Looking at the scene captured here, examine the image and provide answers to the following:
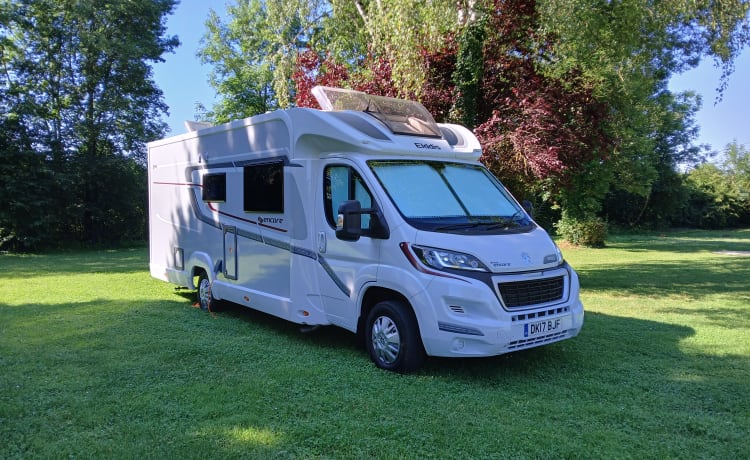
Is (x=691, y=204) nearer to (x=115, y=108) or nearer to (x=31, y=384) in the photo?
(x=115, y=108)

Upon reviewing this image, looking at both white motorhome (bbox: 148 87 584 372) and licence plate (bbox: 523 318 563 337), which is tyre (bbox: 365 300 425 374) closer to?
white motorhome (bbox: 148 87 584 372)

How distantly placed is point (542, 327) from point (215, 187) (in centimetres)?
511

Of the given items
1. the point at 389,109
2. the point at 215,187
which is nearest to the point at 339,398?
the point at 389,109

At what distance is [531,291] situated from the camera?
16.5 ft

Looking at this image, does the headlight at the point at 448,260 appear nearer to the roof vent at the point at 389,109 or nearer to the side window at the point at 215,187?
the roof vent at the point at 389,109

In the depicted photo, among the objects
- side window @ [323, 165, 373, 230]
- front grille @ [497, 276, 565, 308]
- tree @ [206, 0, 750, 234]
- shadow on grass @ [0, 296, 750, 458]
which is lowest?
shadow on grass @ [0, 296, 750, 458]

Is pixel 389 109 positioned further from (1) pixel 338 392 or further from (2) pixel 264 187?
(1) pixel 338 392

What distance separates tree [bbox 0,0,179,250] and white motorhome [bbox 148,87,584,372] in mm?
16696

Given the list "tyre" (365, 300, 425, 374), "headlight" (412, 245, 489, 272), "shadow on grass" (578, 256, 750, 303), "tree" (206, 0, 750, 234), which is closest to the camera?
"headlight" (412, 245, 489, 272)

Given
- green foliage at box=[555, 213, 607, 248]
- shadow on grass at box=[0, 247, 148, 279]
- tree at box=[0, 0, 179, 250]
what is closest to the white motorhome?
shadow on grass at box=[0, 247, 148, 279]

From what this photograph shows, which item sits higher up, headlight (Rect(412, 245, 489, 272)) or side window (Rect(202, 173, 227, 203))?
side window (Rect(202, 173, 227, 203))

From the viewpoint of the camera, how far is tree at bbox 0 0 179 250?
2089cm

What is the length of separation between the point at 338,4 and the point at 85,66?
597 inches

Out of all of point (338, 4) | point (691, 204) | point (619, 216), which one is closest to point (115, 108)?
point (338, 4)
